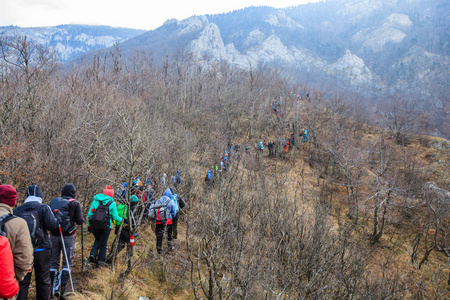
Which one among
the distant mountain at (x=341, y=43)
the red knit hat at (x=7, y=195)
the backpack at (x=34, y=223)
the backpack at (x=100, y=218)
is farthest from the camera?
the distant mountain at (x=341, y=43)

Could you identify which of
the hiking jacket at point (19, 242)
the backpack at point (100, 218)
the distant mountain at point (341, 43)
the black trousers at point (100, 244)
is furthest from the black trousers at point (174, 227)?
the distant mountain at point (341, 43)

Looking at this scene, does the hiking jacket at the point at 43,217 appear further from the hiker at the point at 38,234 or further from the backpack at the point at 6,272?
the backpack at the point at 6,272

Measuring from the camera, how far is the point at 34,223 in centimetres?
338

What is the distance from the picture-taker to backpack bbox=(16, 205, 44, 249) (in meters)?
3.34

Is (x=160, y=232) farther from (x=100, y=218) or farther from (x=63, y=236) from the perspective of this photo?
(x=63, y=236)

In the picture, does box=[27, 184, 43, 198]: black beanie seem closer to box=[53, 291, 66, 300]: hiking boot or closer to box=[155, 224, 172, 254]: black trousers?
box=[53, 291, 66, 300]: hiking boot

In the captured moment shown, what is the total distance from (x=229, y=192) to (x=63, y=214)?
468 centimetres

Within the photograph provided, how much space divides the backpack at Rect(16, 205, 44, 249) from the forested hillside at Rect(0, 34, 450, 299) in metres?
1.44

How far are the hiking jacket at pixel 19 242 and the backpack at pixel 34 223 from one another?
0.38 metres

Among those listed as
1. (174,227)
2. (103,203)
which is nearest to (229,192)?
(174,227)

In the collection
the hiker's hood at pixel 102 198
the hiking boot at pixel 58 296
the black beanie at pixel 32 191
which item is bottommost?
the hiking boot at pixel 58 296

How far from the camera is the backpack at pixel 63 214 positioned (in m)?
4.05

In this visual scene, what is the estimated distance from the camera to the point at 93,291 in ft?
15.9

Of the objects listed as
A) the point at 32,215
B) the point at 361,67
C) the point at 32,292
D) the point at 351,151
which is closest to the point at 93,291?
the point at 32,292
